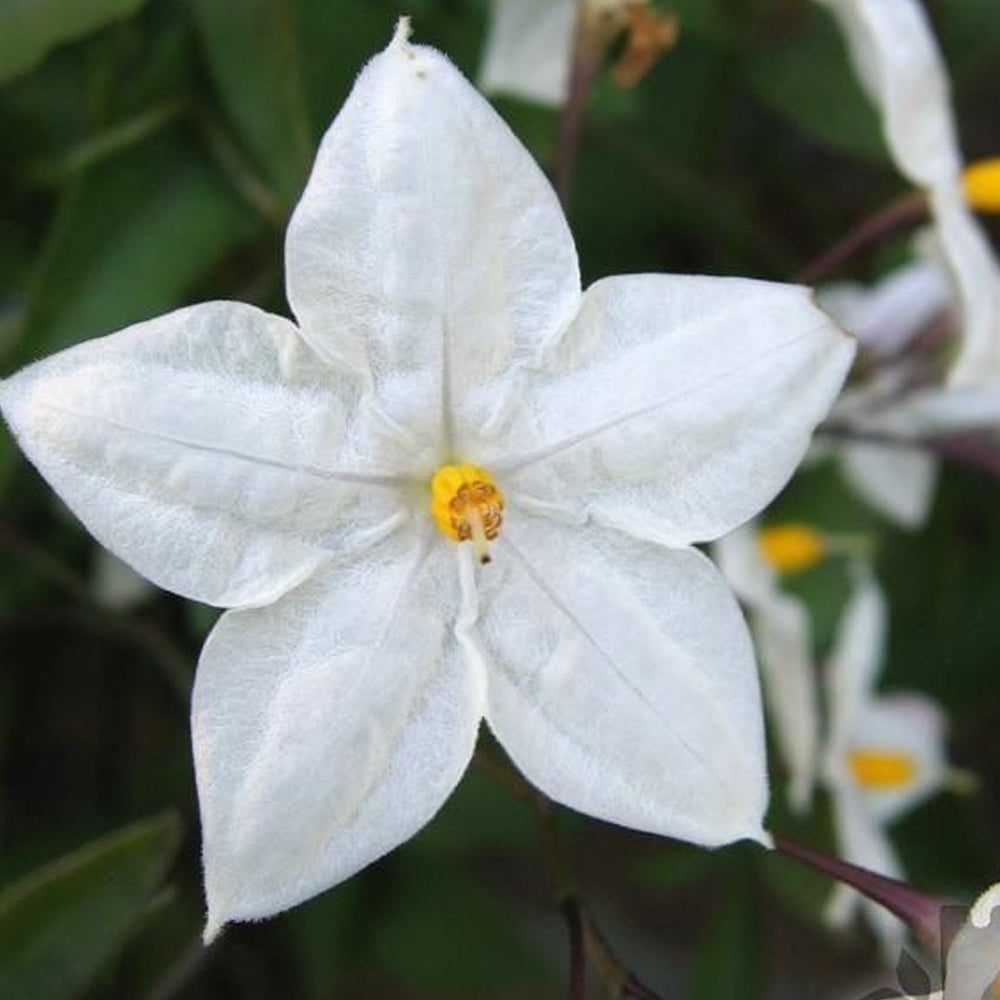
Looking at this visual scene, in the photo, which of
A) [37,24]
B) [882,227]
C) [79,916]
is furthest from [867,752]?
[37,24]

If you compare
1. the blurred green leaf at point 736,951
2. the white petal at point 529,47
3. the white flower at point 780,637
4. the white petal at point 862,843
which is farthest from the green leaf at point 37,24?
the blurred green leaf at point 736,951

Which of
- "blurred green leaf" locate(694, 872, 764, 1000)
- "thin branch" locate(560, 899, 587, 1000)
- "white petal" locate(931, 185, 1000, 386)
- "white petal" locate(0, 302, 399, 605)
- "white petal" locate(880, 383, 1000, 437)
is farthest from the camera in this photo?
"blurred green leaf" locate(694, 872, 764, 1000)

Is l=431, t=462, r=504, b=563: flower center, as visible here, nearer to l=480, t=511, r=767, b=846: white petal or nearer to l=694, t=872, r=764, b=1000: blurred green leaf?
l=480, t=511, r=767, b=846: white petal

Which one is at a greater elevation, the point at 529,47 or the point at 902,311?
the point at 529,47

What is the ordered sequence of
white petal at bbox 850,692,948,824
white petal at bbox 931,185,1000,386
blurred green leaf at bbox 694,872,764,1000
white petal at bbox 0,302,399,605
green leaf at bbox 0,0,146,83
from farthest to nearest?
blurred green leaf at bbox 694,872,764,1000 < white petal at bbox 850,692,948,824 < white petal at bbox 931,185,1000,386 < green leaf at bbox 0,0,146,83 < white petal at bbox 0,302,399,605

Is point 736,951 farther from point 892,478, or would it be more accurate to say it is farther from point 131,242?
point 131,242

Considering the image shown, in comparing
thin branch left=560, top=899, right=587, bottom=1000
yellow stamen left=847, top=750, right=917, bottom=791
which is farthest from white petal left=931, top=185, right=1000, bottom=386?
thin branch left=560, top=899, right=587, bottom=1000
